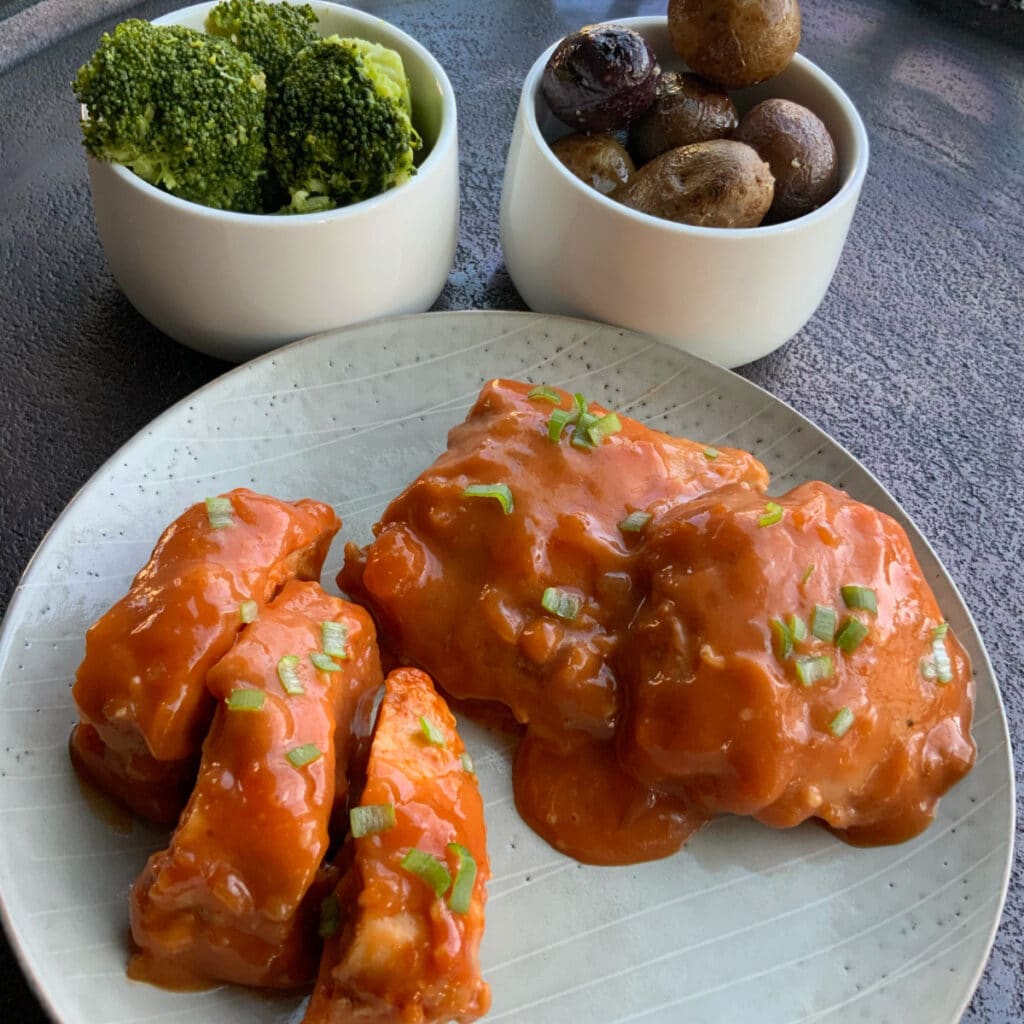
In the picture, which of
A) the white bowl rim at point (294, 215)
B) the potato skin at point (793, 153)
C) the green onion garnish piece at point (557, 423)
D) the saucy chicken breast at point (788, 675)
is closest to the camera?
the saucy chicken breast at point (788, 675)

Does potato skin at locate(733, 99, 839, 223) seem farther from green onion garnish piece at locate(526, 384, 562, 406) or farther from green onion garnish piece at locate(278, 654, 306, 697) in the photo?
green onion garnish piece at locate(278, 654, 306, 697)

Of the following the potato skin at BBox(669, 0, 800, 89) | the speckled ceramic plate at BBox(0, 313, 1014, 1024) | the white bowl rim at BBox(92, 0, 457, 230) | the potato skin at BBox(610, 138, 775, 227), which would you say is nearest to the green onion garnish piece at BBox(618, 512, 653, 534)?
the speckled ceramic plate at BBox(0, 313, 1014, 1024)

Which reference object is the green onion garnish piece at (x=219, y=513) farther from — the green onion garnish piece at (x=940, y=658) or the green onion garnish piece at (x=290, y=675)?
the green onion garnish piece at (x=940, y=658)

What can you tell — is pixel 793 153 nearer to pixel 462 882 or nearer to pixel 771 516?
pixel 771 516

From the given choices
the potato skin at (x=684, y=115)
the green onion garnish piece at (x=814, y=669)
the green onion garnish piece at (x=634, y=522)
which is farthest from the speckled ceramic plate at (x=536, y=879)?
the potato skin at (x=684, y=115)

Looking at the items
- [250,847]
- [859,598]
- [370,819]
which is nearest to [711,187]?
[859,598]

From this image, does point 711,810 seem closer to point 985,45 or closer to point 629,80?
point 629,80

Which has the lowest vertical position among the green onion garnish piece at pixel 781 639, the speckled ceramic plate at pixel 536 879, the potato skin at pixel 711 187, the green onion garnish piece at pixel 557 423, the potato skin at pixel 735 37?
the speckled ceramic plate at pixel 536 879
